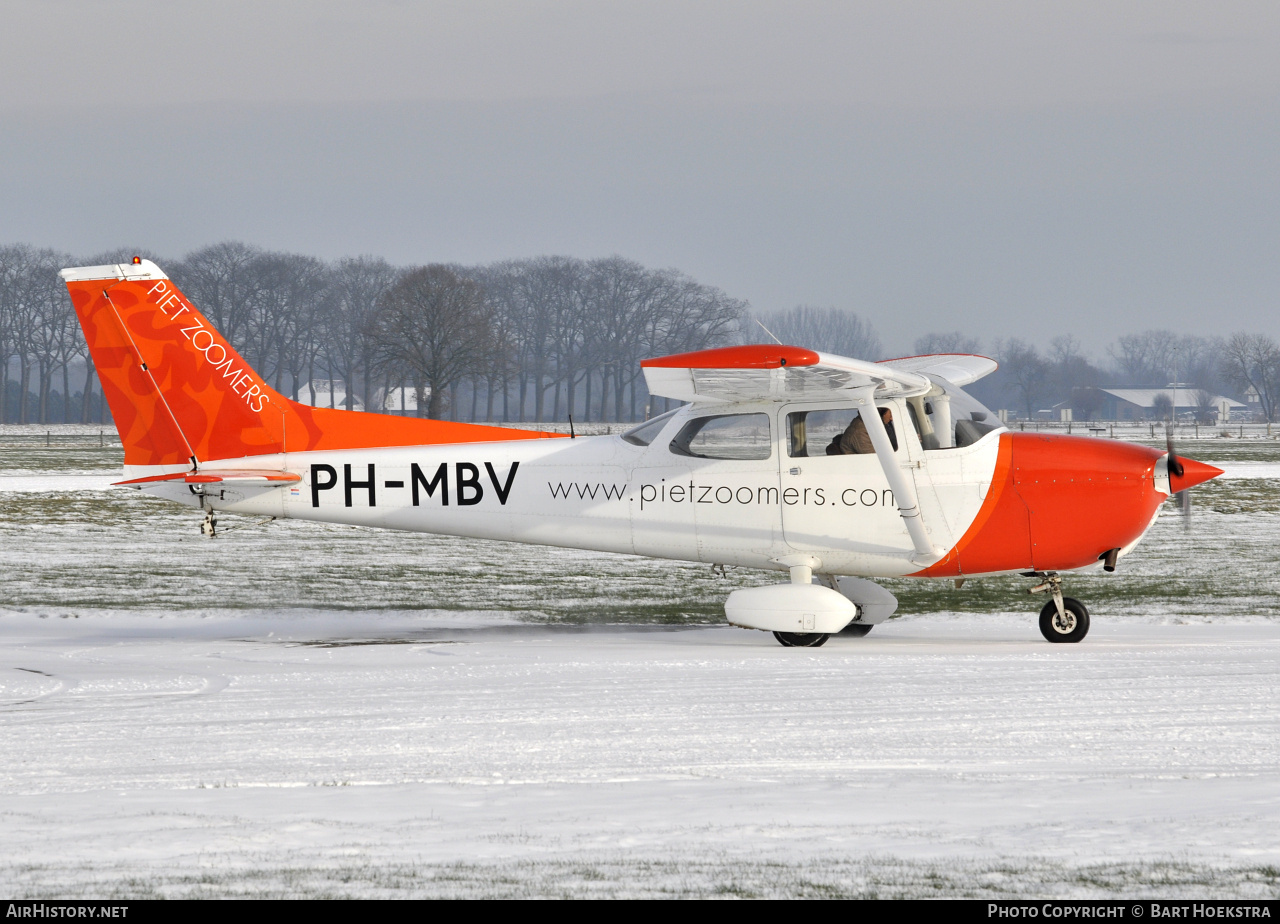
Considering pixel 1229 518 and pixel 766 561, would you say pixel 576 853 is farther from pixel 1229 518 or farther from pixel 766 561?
pixel 1229 518

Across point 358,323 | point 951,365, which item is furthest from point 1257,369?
point 951,365

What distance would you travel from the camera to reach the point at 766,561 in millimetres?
9961

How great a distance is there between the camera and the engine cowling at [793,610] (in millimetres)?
9320

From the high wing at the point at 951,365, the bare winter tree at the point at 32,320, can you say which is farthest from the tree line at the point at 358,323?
the high wing at the point at 951,365

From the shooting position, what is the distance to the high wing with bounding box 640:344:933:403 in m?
7.97

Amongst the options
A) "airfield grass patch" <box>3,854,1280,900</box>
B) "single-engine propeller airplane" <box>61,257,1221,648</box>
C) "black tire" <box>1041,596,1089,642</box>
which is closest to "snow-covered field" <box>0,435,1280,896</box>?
"airfield grass patch" <box>3,854,1280,900</box>

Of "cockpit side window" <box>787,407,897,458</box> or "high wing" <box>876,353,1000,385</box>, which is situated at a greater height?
"high wing" <box>876,353,1000,385</box>

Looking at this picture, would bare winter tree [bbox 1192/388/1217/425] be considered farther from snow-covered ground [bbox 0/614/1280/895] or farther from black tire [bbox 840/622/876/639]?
snow-covered ground [bbox 0/614/1280/895]

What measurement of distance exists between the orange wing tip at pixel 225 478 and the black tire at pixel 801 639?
4096 mm

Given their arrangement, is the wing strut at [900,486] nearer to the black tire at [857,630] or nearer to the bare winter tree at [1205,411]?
the black tire at [857,630]

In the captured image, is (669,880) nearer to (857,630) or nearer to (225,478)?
(857,630)

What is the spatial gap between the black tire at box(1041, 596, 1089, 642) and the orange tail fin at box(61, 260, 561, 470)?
435cm

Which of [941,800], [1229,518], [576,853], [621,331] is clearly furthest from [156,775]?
[621,331]

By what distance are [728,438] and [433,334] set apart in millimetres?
55953
